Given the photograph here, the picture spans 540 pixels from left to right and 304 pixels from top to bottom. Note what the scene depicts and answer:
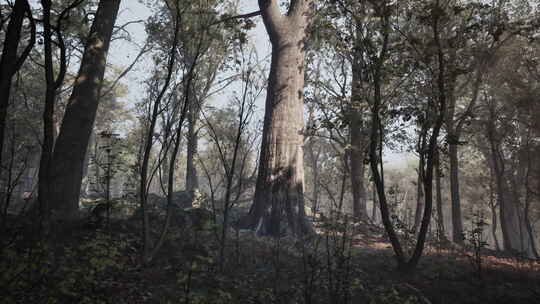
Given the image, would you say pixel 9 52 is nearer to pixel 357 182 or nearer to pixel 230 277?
pixel 230 277

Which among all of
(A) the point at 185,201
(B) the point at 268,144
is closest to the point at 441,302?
(B) the point at 268,144

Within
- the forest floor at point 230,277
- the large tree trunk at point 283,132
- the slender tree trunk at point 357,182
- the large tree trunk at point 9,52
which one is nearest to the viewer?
the large tree trunk at point 9,52

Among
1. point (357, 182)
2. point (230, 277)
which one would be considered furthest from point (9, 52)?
point (357, 182)

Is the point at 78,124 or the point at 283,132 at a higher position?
the point at 283,132

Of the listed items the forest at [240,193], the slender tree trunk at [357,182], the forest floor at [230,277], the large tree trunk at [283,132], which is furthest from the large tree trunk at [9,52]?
the slender tree trunk at [357,182]

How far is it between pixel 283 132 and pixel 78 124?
4840mm

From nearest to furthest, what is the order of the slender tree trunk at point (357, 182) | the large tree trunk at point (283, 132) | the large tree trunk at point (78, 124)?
the large tree trunk at point (78, 124) → the large tree trunk at point (283, 132) → the slender tree trunk at point (357, 182)

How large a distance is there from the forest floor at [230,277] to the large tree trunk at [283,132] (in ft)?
4.87

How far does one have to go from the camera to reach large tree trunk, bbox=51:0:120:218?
6.73 meters

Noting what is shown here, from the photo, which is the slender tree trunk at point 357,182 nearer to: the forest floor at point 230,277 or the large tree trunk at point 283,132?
the large tree trunk at point 283,132

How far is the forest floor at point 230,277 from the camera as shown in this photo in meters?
3.75

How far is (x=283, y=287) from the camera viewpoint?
4.91 meters

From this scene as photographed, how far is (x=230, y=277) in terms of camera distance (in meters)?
5.04

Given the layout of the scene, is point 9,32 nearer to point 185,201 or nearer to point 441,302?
point 441,302
